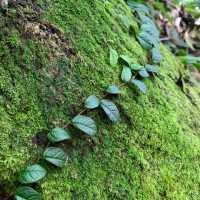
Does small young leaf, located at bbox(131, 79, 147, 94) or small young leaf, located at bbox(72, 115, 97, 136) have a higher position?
small young leaf, located at bbox(131, 79, 147, 94)

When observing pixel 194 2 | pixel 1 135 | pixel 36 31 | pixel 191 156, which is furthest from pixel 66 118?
pixel 194 2

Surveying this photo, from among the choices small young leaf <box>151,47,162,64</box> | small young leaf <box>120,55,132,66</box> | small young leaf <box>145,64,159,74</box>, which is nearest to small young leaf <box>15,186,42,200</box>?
small young leaf <box>120,55,132,66</box>

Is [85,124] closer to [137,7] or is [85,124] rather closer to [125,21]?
[125,21]

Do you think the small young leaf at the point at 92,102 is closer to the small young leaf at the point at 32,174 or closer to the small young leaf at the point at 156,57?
the small young leaf at the point at 32,174

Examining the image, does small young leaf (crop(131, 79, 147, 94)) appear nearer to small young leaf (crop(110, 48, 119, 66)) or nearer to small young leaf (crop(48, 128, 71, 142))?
small young leaf (crop(110, 48, 119, 66))

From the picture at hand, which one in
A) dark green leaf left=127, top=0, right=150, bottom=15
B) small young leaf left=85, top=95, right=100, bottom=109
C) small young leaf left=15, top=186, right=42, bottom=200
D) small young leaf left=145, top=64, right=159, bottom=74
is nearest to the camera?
small young leaf left=15, top=186, right=42, bottom=200

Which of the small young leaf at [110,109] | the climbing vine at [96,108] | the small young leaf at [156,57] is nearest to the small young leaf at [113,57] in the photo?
the climbing vine at [96,108]

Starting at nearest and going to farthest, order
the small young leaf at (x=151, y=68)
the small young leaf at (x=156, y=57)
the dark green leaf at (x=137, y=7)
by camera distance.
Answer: the small young leaf at (x=151, y=68) < the small young leaf at (x=156, y=57) < the dark green leaf at (x=137, y=7)
